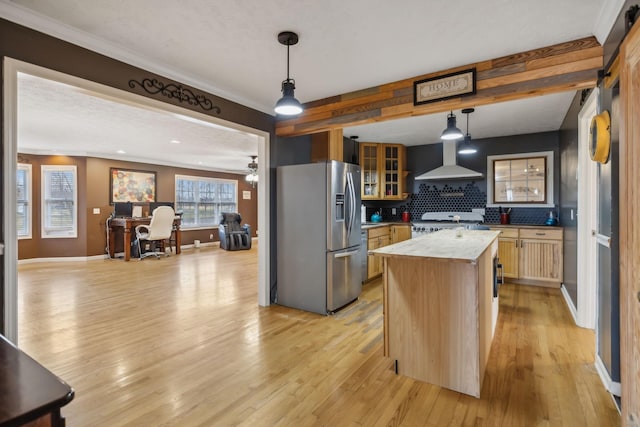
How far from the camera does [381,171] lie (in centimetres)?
571

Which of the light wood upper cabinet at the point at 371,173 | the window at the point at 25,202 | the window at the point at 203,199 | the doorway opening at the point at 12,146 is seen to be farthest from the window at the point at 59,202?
the light wood upper cabinet at the point at 371,173

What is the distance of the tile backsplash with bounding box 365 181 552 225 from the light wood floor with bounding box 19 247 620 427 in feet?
4.63

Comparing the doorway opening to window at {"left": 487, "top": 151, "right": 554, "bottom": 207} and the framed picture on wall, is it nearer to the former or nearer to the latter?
window at {"left": 487, "top": 151, "right": 554, "bottom": 207}

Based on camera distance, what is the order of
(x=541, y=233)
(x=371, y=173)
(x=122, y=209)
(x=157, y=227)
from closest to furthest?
(x=541, y=233) < (x=371, y=173) < (x=157, y=227) < (x=122, y=209)

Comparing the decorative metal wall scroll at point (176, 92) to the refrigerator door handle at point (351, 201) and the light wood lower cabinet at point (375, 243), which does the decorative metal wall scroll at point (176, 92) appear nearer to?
the refrigerator door handle at point (351, 201)

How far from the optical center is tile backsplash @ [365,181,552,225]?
202 inches

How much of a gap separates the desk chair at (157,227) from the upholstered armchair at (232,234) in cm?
A: 148

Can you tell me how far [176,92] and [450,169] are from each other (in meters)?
4.16

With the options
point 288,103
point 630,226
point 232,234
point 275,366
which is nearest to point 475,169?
point 288,103

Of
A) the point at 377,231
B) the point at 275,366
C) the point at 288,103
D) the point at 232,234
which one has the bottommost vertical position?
the point at 275,366

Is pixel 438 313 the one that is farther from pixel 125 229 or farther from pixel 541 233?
pixel 125 229

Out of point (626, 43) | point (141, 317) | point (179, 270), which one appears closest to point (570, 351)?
point (626, 43)

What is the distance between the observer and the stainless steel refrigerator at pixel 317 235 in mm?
3426

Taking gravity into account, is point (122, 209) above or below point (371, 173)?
below
